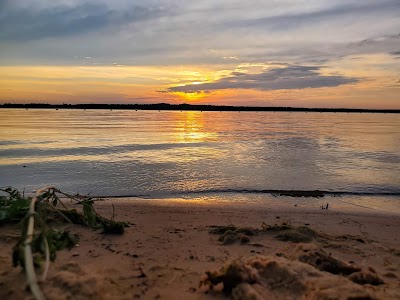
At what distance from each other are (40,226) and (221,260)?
6.28 feet

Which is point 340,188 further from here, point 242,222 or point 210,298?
point 210,298

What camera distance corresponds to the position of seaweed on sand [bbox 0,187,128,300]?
7.64 feet

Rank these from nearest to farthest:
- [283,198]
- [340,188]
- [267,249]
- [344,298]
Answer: [344,298] < [267,249] < [283,198] < [340,188]

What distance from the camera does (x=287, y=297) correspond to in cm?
263

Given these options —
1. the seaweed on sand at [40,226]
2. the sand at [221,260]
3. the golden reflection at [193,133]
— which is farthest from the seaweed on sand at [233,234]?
the golden reflection at [193,133]

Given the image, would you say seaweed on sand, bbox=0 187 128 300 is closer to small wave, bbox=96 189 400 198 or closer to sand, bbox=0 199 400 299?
sand, bbox=0 199 400 299

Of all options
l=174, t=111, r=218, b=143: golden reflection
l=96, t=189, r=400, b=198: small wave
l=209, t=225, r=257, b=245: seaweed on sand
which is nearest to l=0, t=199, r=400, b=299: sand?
l=209, t=225, r=257, b=245: seaweed on sand

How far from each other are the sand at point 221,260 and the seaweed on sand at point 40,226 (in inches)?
6.3

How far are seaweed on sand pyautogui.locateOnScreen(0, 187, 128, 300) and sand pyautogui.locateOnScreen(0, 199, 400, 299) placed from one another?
16 cm

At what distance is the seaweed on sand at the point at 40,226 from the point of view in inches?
91.7

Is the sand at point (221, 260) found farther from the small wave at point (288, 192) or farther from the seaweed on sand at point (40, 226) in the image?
the small wave at point (288, 192)

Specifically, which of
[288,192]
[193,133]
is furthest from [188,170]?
[193,133]

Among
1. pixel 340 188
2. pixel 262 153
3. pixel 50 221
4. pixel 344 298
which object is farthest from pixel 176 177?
pixel 344 298

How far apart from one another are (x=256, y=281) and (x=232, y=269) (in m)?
0.21
